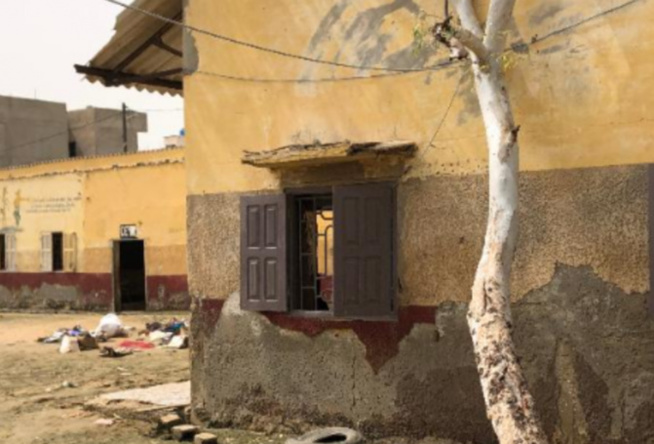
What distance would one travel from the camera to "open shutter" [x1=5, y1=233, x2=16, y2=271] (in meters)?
23.0

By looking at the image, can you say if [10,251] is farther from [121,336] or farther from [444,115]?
[444,115]

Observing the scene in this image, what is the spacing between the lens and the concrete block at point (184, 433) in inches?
294

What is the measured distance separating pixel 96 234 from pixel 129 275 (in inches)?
60.0

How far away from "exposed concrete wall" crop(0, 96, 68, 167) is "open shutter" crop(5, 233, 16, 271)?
1064 centimetres

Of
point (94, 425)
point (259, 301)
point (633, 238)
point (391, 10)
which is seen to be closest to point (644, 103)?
point (633, 238)

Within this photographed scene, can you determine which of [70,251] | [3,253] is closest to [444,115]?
[70,251]

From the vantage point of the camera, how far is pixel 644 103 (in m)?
5.67

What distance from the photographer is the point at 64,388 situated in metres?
10.4

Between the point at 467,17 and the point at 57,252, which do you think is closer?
the point at 467,17

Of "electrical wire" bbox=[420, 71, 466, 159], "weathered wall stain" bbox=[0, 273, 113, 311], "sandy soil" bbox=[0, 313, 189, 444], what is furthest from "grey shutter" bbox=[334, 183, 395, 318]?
"weathered wall stain" bbox=[0, 273, 113, 311]

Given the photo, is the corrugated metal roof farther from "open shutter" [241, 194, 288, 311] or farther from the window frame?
the window frame

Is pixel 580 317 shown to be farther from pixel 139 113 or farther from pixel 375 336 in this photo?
pixel 139 113

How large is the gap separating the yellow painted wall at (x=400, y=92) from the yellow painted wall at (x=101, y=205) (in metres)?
11.4

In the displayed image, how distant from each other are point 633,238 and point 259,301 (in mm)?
3523
